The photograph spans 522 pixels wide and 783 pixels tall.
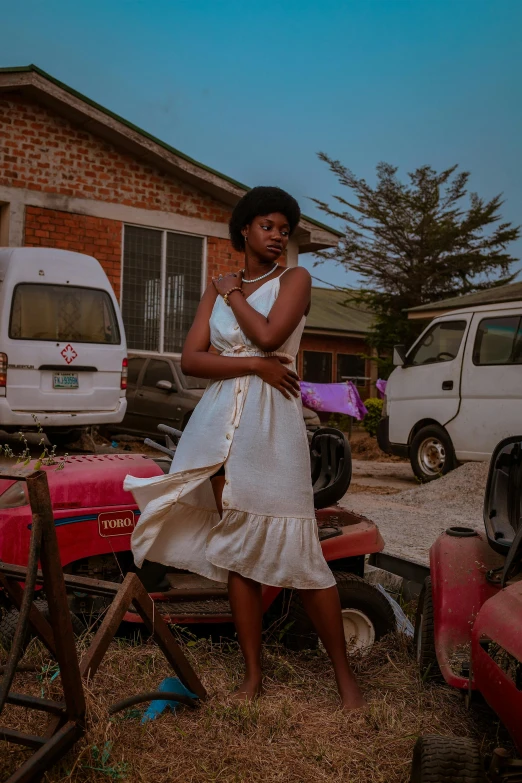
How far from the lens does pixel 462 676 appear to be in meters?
2.84

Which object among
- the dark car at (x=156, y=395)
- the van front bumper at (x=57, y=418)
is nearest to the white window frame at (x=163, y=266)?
the dark car at (x=156, y=395)

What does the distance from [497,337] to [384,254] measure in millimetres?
16037

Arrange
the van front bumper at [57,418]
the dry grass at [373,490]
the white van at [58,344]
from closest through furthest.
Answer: the dry grass at [373,490], the van front bumper at [57,418], the white van at [58,344]

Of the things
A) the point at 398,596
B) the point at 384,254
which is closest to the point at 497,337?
the point at 398,596

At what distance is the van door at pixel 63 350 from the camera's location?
413 inches

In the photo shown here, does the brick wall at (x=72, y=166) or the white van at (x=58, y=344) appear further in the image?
the brick wall at (x=72, y=166)

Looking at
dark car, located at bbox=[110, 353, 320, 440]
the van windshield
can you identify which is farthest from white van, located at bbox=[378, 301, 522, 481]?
the van windshield

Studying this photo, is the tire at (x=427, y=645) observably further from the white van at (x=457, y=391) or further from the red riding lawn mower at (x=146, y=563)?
the white van at (x=457, y=391)

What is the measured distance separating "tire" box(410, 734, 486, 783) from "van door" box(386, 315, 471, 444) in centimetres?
844

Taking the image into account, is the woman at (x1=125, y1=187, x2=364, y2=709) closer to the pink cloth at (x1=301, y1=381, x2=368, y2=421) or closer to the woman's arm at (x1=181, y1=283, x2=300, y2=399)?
the woman's arm at (x1=181, y1=283, x2=300, y2=399)

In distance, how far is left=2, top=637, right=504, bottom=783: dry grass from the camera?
2559 millimetres

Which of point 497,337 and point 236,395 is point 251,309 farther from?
point 497,337

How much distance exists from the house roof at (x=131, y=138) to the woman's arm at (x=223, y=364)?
10468 millimetres

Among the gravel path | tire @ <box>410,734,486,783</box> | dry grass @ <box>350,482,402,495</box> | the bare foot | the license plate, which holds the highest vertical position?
the license plate
